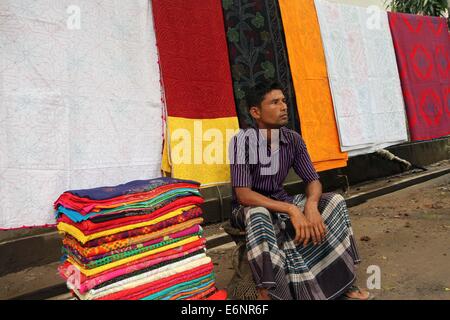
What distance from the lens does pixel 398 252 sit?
3.00m

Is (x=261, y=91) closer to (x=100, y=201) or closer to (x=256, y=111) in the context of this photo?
(x=256, y=111)

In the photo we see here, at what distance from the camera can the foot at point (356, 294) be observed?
7.06ft

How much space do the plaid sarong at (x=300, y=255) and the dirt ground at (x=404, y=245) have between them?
0.39m

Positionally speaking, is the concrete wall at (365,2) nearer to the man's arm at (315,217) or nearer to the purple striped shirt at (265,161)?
the purple striped shirt at (265,161)

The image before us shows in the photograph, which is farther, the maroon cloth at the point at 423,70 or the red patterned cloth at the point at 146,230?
the maroon cloth at the point at 423,70

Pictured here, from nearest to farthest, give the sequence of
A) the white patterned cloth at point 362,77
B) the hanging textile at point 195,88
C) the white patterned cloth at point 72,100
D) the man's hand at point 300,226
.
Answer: the white patterned cloth at point 72,100
the man's hand at point 300,226
the hanging textile at point 195,88
the white patterned cloth at point 362,77

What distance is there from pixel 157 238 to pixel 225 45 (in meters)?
1.73

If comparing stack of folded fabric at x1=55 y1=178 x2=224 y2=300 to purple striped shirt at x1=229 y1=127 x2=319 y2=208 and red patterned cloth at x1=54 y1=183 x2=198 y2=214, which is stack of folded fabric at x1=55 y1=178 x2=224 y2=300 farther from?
purple striped shirt at x1=229 y1=127 x2=319 y2=208

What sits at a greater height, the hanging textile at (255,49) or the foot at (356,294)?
the hanging textile at (255,49)

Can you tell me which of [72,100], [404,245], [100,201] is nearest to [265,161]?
[100,201]

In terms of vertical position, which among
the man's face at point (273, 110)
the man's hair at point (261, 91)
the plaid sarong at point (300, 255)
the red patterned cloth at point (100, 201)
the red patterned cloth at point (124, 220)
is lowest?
the plaid sarong at point (300, 255)

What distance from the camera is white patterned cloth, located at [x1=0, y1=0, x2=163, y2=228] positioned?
187cm

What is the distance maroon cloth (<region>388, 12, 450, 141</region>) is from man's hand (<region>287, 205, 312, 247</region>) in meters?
2.81

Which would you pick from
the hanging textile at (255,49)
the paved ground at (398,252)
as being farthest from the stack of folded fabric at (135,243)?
the hanging textile at (255,49)
